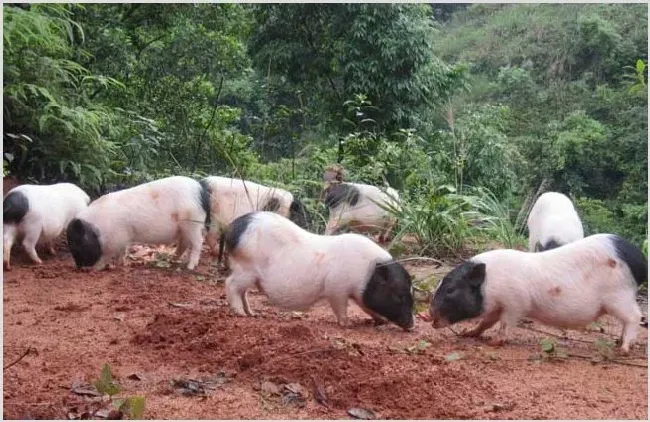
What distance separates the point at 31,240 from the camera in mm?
8039

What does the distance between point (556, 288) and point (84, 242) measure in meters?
4.44

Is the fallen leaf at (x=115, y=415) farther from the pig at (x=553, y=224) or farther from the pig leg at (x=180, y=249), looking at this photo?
the pig at (x=553, y=224)

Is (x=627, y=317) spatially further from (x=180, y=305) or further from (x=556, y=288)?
(x=180, y=305)

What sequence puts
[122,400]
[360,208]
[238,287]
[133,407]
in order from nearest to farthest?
[133,407]
[122,400]
[238,287]
[360,208]

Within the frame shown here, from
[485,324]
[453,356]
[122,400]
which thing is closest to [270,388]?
[122,400]

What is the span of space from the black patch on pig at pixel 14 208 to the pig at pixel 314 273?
2722 mm

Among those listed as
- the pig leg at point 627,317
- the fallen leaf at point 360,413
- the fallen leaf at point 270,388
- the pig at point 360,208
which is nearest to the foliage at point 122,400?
the fallen leaf at point 270,388

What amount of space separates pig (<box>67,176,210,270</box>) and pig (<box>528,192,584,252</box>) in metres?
3.30

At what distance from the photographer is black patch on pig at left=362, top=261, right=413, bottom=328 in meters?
5.95

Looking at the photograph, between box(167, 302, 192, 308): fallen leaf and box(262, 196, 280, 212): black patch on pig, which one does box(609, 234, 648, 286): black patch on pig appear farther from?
box(262, 196, 280, 212): black patch on pig

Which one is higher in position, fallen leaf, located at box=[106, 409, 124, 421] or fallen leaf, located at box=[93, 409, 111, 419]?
fallen leaf, located at box=[106, 409, 124, 421]

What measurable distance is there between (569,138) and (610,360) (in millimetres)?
14644

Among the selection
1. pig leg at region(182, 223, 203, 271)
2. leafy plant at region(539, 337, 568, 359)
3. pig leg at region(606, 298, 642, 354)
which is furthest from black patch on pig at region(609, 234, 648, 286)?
pig leg at region(182, 223, 203, 271)

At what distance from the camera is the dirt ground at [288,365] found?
403 centimetres
